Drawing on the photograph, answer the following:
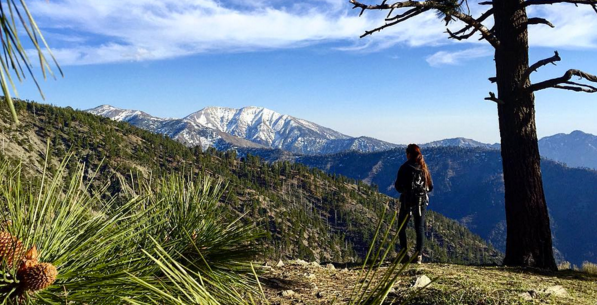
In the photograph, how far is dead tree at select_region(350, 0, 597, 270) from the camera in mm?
7453

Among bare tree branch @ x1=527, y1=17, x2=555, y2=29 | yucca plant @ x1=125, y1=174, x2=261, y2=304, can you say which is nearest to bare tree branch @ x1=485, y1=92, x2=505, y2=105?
bare tree branch @ x1=527, y1=17, x2=555, y2=29

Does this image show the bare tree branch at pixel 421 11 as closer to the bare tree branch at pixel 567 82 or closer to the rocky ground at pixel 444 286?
the bare tree branch at pixel 567 82

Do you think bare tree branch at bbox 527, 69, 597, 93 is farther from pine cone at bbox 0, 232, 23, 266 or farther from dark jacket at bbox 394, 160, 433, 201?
pine cone at bbox 0, 232, 23, 266

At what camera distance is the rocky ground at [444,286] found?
451cm

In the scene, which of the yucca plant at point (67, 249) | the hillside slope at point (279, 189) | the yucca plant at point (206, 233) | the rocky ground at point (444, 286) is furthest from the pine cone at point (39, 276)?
the hillside slope at point (279, 189)

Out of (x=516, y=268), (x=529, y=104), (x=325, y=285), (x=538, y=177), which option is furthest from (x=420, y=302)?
(x=529, y=104)

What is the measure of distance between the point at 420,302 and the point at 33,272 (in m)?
4.09

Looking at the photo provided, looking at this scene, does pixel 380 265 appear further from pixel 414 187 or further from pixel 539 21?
pixel 539 21

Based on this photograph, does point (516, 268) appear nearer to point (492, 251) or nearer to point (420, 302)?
point (420, 302)

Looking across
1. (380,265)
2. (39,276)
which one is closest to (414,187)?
(380,265)

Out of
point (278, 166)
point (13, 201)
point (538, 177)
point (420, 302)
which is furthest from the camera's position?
point (278, 166)

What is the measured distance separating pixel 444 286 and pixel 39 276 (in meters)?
4.63

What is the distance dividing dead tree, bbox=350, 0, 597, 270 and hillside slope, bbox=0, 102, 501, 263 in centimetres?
10943

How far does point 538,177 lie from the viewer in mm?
7668
